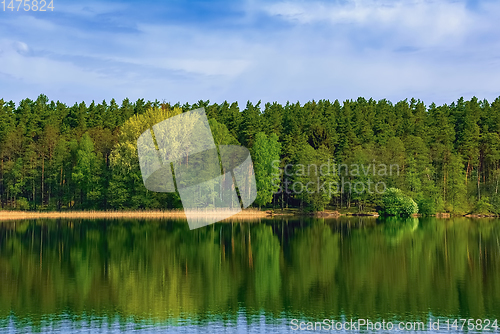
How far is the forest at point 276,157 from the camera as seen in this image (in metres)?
83.8

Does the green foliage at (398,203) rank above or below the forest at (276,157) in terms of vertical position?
below

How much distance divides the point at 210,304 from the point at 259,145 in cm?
6352

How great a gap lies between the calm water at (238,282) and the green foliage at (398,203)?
112ft

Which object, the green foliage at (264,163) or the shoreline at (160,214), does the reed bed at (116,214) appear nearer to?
the shoreline at (160,214)

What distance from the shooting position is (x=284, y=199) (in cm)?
9369

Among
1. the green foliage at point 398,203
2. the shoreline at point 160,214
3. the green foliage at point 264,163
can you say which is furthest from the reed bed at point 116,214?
the green foliage at point 398,203

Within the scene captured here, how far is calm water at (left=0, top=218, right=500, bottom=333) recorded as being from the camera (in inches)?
812
